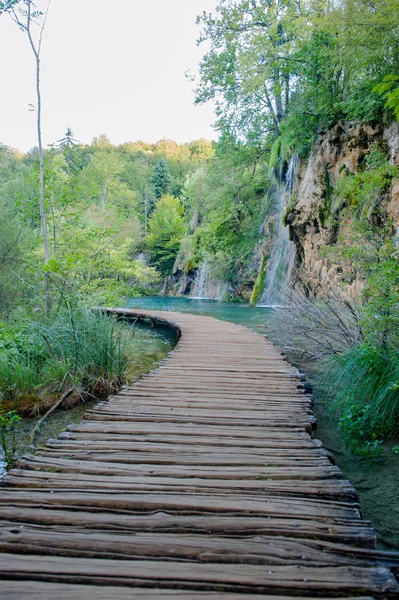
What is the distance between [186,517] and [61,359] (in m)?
4.10

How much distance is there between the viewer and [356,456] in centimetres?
342

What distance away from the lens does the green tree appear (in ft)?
124

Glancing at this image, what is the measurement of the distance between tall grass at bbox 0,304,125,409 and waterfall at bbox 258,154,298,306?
460 inches

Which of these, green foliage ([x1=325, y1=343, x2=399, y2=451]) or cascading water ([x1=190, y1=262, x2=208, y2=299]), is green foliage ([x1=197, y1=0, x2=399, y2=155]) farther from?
cascading water ([x1=190, y1=262, x2=208, y2=299])

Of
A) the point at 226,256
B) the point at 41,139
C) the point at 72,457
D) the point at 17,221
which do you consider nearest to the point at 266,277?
the point at 226,256

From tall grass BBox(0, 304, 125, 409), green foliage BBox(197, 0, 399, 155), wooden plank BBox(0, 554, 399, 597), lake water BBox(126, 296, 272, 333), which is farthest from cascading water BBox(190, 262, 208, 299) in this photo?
wooden plank BBox(0, 554, 399, 597)

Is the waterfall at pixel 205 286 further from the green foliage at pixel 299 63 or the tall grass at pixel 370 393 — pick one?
the tall grass at pixel 370 393

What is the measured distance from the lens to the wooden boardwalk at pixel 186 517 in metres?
1.44

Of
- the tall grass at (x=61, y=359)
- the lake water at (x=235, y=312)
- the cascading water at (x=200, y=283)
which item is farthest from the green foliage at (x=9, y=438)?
the cascading water at (x=200, y=283)

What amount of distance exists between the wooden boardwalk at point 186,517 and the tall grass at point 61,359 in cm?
206

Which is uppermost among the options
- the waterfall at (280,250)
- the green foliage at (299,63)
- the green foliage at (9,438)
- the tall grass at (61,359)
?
the green foliage at (299,63)

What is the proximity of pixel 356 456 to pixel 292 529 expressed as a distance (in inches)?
78.5

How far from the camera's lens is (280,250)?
19.1 meters

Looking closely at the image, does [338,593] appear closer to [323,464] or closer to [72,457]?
[323,464]
